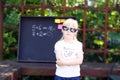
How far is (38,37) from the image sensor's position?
517cm

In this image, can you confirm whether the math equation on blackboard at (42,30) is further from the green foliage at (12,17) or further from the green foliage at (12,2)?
the green foliage at (12,2)

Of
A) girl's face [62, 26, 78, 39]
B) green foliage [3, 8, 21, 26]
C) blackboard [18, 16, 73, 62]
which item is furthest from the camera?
green foliage [3, 8, 21, 26]

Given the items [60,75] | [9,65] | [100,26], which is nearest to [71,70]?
[60,75]

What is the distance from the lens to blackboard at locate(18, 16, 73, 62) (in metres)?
5.09

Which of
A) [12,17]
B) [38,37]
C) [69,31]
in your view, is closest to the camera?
[69,31]

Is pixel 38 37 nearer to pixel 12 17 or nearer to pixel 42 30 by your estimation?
pixel 42 30

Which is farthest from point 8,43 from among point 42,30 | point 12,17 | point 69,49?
point 69,49

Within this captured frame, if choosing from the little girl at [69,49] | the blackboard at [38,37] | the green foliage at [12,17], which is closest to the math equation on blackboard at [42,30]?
the blackboard at [38,37]

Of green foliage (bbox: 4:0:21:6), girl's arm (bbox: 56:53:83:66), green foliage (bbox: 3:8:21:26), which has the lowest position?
girl's arm (bbox: 56:53:83:66)

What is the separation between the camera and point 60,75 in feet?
13.3

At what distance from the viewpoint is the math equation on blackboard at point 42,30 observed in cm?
516

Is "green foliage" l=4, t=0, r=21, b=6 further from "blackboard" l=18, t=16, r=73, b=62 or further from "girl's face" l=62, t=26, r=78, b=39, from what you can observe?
"girl's face" l=62, t=26, r=78, b=39

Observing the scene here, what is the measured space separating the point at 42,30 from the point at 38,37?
10 centimetres

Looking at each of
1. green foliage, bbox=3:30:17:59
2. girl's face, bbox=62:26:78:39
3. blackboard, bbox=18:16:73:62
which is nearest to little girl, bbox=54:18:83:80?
girl's face, bbox=62:26:78:39
